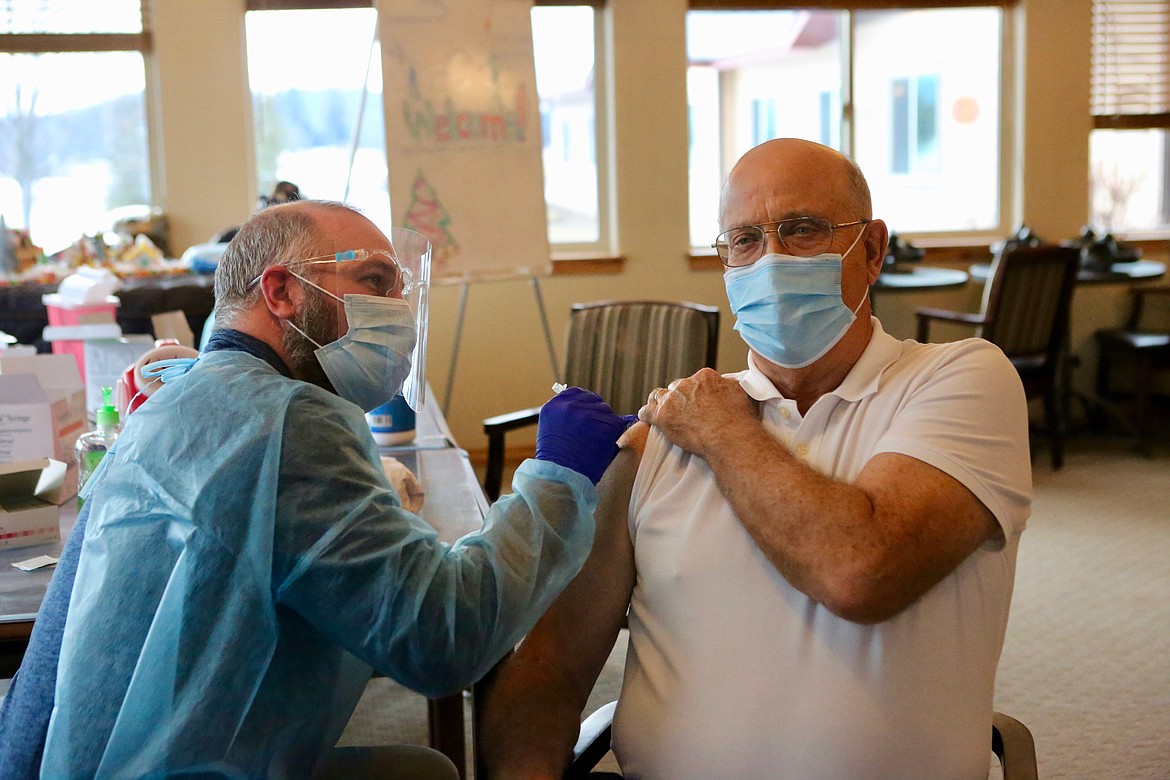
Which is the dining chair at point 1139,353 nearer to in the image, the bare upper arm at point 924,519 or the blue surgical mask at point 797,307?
the blue surgical mask at point 797,307

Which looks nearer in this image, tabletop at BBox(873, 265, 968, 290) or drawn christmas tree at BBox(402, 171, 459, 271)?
drawn christmas tree at BBox(402, 171, 459, 271)

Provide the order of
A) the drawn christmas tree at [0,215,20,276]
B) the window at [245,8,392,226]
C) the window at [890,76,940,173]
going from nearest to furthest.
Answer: the drawn christmas tree at [0,215,20,276], the window at [245,8,392,226], the window at [890,76,940,173]

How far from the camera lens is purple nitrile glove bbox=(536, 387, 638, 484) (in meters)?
1.27

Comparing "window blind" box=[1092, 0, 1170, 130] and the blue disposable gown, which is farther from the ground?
"window blind" box=[1092, 0, 1170, 130]

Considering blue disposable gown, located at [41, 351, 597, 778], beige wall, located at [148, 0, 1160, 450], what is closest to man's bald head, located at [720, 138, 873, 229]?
blue disposable gown, located at [41, 351, 597, 778]

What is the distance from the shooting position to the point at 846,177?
4.70ft

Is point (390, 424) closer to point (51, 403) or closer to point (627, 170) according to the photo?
point (51, 403)

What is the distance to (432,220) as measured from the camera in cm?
423

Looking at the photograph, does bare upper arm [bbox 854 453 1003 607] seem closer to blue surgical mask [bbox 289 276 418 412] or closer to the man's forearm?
the man's forearm

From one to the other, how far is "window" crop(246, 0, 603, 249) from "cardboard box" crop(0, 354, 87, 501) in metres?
2.79

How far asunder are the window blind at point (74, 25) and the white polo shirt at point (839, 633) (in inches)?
167

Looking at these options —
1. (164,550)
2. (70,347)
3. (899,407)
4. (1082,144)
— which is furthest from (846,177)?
(1082,144)

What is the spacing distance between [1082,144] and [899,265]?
3.89ft

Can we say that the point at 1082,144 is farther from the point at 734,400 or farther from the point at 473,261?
the point at 734,400
